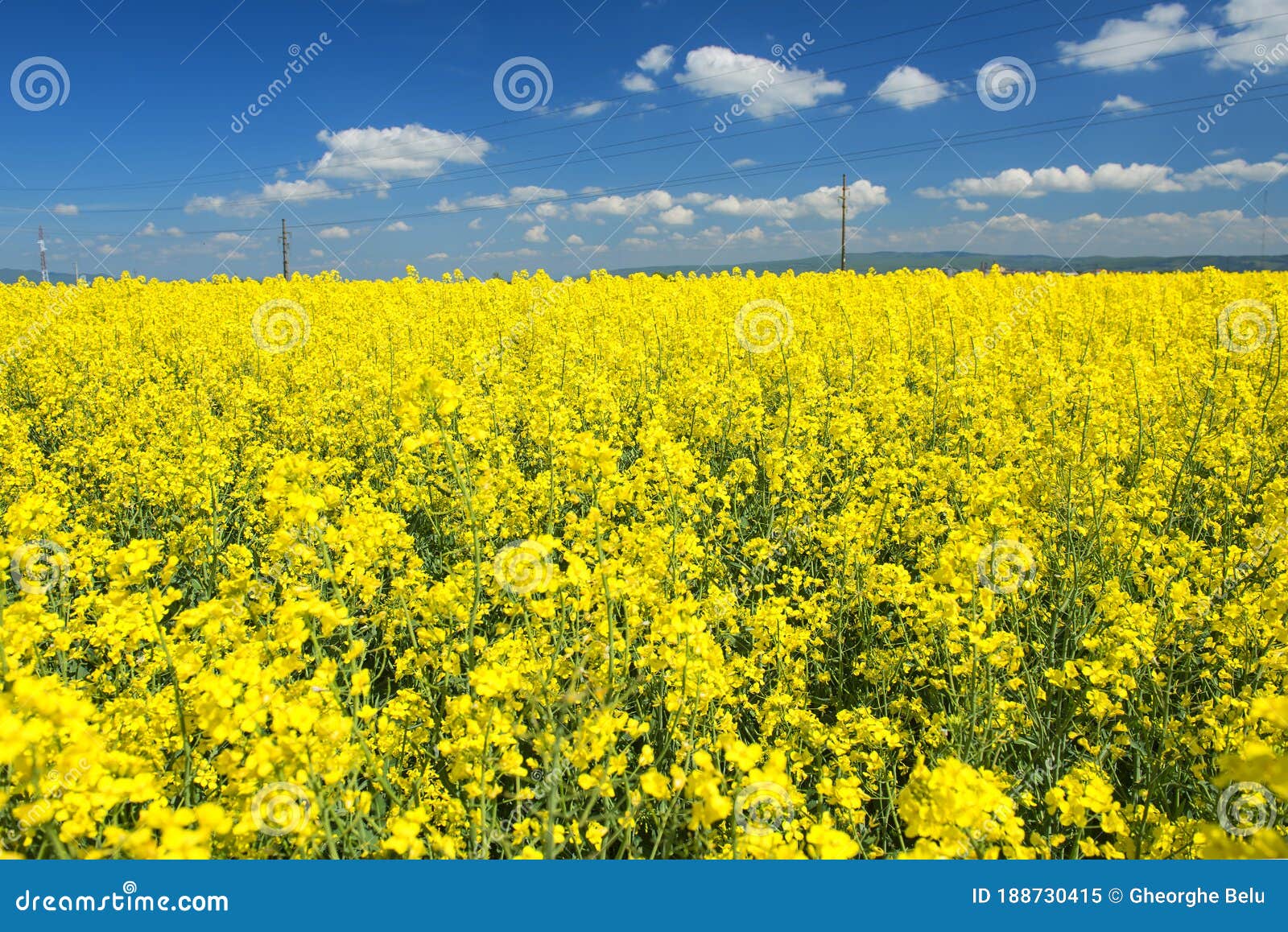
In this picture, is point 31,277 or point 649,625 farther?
→ point 31,277

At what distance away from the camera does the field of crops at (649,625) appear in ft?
5.91

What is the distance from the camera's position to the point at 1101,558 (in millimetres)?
3580

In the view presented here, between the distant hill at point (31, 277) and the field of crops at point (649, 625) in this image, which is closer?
the field of crops at point (649, 625)

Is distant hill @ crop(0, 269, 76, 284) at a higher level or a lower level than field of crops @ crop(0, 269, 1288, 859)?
higher

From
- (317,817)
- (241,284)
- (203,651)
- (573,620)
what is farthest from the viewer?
(241,284)

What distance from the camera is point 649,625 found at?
2.57m

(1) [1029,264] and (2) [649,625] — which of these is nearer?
(2) [649,625]

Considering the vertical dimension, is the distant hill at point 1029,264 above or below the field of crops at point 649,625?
above

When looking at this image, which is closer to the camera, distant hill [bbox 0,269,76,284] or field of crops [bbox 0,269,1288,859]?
field of crops [bbox 0,269,1288,859]

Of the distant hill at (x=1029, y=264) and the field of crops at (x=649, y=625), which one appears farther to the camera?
the distant hill at (x=1029, y=264)

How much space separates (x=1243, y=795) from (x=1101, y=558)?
5.62 feet

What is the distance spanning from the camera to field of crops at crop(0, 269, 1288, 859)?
1803 millimetres

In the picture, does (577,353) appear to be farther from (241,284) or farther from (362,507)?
(241,284)

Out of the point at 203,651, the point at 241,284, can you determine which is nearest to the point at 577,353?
the point at 203,651
